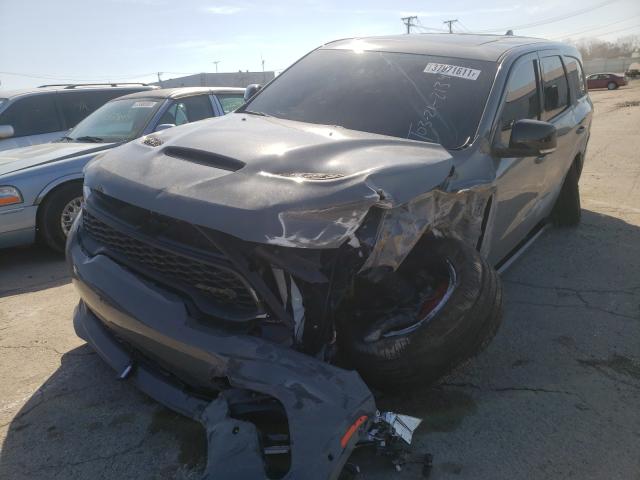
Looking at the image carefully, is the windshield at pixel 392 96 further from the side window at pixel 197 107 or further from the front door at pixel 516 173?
the side window at pixel 197 107

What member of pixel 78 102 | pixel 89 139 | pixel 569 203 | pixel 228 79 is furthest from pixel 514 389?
pixel 228 79

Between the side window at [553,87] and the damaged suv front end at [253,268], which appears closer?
the damaged suv front end at [253,268]

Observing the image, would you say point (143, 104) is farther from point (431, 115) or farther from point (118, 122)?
point (431, 115)

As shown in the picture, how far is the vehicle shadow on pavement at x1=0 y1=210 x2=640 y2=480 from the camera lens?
7.49 feet

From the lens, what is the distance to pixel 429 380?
240cm

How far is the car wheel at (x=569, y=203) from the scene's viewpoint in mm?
5438

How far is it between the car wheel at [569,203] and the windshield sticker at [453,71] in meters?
2.46

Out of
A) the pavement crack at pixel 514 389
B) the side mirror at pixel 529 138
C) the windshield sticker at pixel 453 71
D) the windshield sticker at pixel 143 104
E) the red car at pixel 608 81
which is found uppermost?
the windshield sticker at pixel 453 71

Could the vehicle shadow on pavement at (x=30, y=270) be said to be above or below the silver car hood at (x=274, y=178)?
below

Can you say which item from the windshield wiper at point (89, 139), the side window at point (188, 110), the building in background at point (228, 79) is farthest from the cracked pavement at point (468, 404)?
the building in background at point (228, 79)

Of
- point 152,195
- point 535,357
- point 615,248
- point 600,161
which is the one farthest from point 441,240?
point 600,161

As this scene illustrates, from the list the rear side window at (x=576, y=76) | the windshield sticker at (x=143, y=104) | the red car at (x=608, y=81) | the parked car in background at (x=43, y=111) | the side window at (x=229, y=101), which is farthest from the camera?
the red car at (x=608, y=81)

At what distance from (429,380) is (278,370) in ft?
2.62

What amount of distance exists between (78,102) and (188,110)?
7.39ft
